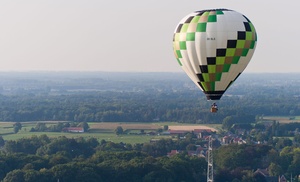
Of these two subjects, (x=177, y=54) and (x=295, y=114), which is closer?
(x=177, y=54)

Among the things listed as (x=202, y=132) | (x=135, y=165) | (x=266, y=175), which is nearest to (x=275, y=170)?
(x=266, y=175)

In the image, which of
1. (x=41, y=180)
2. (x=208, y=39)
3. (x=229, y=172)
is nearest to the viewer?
(x=208, y=39)

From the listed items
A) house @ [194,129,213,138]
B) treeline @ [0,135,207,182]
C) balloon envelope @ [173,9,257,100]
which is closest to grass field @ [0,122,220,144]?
house @ [194,129,213,138]

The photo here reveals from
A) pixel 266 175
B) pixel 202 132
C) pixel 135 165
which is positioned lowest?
pixel 266 175

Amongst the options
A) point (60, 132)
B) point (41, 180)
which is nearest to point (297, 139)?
point (60, 132)

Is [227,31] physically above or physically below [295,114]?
above

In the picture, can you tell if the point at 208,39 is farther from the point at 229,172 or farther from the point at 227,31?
the point at 229,172

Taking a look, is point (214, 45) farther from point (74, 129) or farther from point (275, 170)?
point (74, 129)
